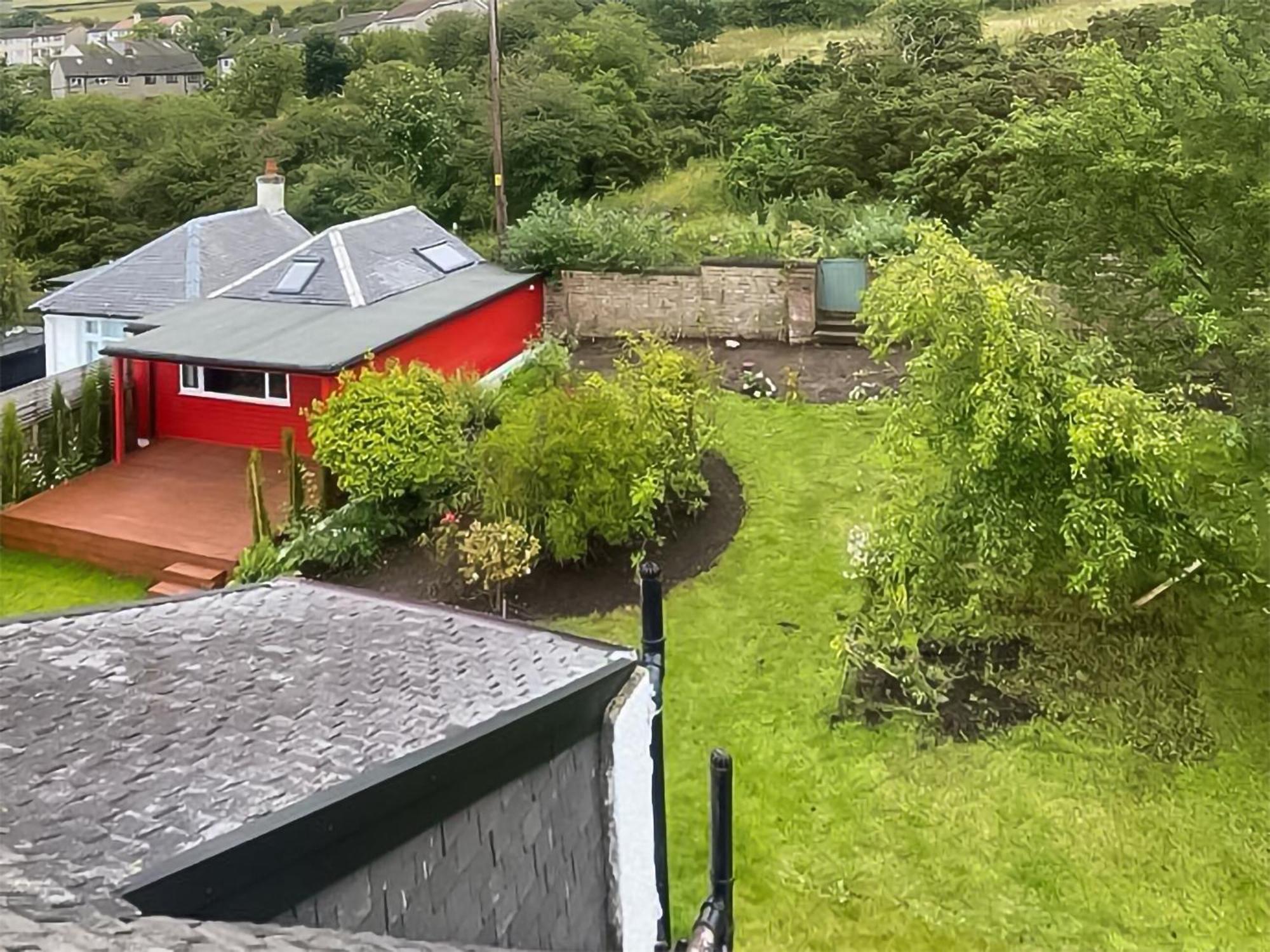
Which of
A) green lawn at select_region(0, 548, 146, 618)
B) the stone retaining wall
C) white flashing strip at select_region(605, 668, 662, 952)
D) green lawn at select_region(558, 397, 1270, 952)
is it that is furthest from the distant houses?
white flashing strip at select_region(605, 668, 662, 952)

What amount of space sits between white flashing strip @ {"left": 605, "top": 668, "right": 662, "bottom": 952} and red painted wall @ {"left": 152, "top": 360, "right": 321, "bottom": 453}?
423 centimetres

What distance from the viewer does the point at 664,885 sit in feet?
7.21

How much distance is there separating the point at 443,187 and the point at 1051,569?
746 centimetres

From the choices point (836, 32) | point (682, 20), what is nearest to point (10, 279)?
point (682, 20)

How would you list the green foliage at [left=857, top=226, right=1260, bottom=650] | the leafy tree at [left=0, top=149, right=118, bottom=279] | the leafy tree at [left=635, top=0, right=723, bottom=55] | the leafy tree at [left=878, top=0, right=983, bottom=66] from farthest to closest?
the leafy tree at [left=635, top=0, right=723, bottom=55], the leafy tree at [left=878, top=0, right=983, bottom=66], the leafy tree at [left=0, top=149, right=118, bottom=279], the green foliage at [left=857, top=226, right=1260, bottom=650]

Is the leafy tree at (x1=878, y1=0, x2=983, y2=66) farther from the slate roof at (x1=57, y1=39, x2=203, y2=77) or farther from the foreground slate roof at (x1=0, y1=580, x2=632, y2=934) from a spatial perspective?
the foreground slate roof at (x1=0, y1=580, x2=632, y2=934)

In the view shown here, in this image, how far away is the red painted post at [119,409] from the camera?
5.77 metres

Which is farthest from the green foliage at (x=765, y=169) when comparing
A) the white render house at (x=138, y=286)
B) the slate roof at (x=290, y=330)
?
the white render house at (x=138, y=286)

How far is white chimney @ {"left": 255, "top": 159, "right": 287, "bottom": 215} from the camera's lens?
8047 millimetres

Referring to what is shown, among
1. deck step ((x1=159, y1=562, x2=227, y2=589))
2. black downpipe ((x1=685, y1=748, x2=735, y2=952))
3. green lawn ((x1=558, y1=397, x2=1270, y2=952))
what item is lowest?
green lawn ((x1=558, y1=397, x2=1270, y2=952))

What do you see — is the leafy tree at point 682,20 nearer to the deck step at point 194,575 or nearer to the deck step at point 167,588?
the deck step at point 194,575

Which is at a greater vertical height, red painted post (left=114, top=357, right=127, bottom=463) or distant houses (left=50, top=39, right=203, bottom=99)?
distant houses (left=50, top=39, right=203, bottom=99)

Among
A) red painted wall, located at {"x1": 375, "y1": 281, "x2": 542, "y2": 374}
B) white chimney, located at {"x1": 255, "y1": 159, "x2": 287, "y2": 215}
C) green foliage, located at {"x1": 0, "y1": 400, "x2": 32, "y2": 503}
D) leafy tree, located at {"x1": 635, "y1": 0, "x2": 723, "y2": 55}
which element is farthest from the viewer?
leafy tree, located at {"x1": 635, "y1": 0, "x2": 723, "y2": 55}

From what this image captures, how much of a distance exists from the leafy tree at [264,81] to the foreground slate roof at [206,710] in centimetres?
736
